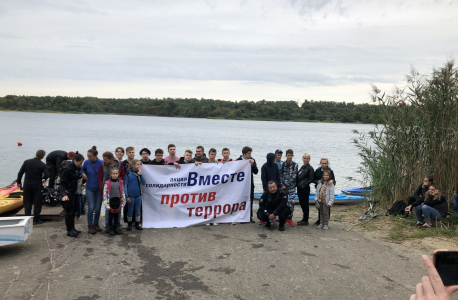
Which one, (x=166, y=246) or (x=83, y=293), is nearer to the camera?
(x=83, y=293)

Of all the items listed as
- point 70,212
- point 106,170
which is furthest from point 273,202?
point 70,212

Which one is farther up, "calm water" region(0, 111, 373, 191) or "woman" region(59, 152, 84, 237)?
"woman" region(59, 152, 84, 237)

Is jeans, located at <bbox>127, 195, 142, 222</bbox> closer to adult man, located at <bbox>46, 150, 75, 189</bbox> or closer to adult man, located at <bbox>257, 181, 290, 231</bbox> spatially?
adult man, located at <bbox>257, 181, 290, 231</bbox>

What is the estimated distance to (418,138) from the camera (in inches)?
389

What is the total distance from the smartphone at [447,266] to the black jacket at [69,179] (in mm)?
7702

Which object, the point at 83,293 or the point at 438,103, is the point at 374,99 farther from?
the point at 83,293

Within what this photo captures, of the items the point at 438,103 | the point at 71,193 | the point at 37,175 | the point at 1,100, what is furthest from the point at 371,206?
the point at 1,100

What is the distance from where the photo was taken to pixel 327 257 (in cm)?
698

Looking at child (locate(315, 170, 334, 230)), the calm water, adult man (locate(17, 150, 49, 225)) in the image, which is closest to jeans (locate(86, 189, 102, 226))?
adult man (locate(17, 150, 49, 225))

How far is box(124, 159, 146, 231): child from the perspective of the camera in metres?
8.49

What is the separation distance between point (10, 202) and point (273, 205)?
24.8 ft

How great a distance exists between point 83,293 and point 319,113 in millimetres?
122725

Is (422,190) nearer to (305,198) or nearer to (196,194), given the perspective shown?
(305,198)

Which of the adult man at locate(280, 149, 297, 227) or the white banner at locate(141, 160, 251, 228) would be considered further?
the adult man at locate(280, 149, 297, 227)
